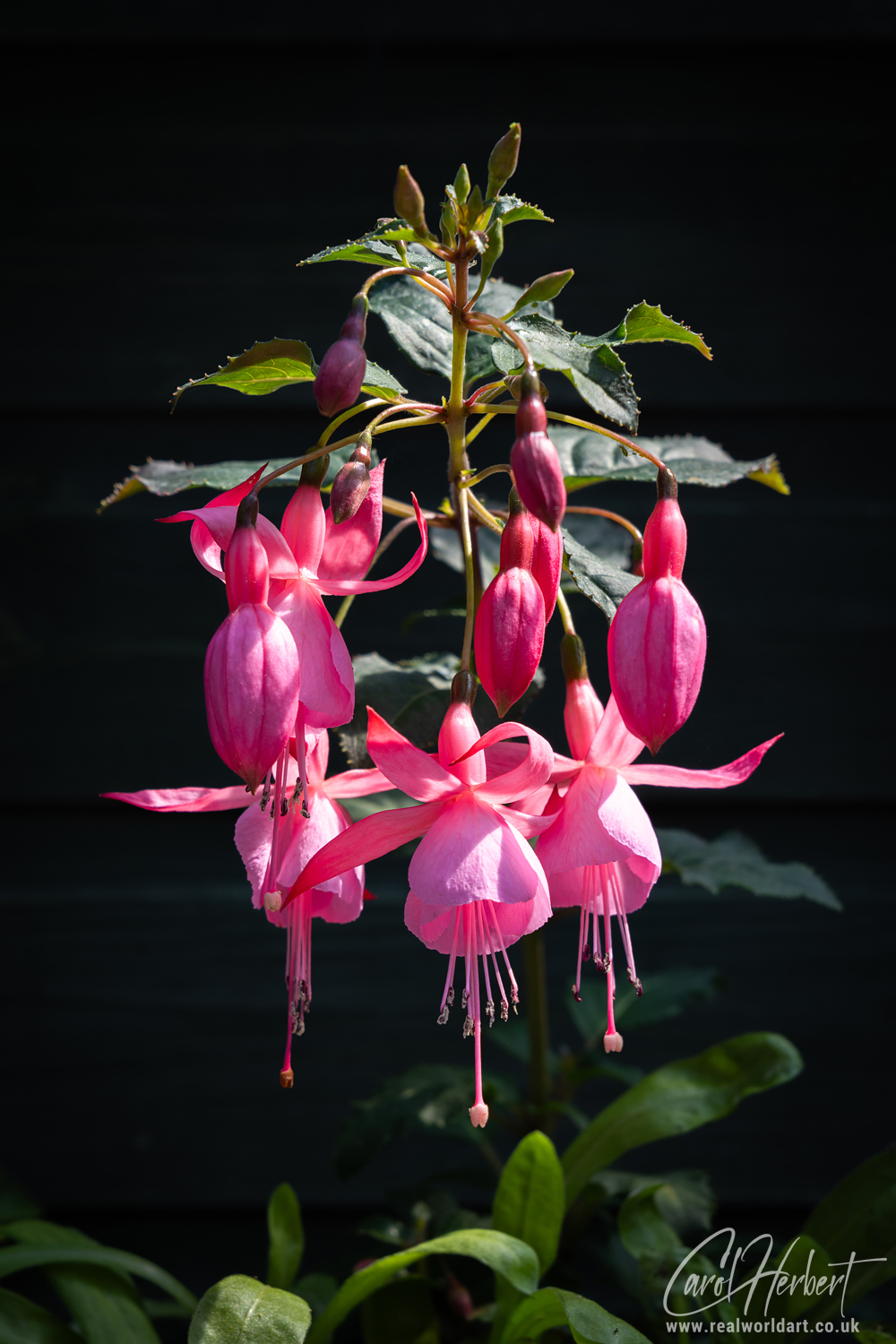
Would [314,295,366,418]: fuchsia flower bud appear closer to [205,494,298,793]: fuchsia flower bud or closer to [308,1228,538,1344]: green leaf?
[205,494,298,793]: fuchsia flower bud

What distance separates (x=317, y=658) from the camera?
412 millimetres

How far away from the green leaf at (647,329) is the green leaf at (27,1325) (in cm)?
71

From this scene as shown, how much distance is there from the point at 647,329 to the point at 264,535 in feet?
0.72

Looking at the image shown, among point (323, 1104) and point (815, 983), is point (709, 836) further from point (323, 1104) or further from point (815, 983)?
point (323, 1104)

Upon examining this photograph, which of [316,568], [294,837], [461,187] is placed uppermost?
[461,187]

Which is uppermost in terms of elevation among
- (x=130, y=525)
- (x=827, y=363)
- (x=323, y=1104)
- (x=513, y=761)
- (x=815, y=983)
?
(x=827, y=363)

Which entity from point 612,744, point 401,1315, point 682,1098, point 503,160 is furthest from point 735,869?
point 503,160

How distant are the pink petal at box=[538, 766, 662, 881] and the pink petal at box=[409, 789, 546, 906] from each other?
0.03m

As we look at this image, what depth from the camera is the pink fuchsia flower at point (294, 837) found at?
1.50 ft

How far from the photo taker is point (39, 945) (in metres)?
0.99

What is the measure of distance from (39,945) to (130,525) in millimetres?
474

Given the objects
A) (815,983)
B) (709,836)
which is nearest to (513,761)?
(709,836)

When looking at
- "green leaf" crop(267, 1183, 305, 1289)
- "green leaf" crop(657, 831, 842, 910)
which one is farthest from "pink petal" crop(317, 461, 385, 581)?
"green leaf" crop(267, 1183, 305, 1289)

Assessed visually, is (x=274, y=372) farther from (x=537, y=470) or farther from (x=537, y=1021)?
(x=537, y=1021)
